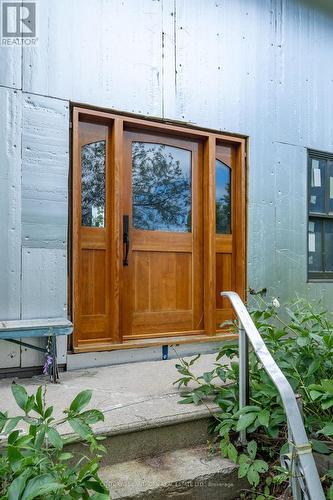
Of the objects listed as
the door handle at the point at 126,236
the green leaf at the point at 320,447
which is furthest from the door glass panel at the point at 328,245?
the green leaf at the point at 320,447

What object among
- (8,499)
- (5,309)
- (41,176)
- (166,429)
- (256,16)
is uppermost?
(256,16)

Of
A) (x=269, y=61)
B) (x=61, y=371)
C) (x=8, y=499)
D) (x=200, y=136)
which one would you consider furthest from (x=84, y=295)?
(x=269, y=61)

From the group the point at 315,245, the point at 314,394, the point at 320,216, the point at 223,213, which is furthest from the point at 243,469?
the point at 320,216

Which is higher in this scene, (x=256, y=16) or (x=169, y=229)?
(x=256, y=16)

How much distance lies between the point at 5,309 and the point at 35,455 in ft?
5.07

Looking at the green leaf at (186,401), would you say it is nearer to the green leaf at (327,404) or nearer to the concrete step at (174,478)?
the concrete step at (174,478)

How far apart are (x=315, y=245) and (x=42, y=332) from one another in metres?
2.92

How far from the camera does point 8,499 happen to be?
1202mm

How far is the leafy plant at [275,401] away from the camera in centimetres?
184

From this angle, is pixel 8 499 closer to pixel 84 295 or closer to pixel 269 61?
pixel 84 295

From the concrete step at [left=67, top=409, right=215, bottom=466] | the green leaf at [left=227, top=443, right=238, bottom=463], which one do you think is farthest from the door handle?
the green leaf at [left=227, top=443, right=238, bottom=463]

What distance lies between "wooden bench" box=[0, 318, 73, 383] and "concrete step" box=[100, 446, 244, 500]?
3.09 ft

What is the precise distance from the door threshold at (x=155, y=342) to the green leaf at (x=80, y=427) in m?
1.55

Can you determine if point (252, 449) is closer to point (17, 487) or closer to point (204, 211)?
point (17, 487)
